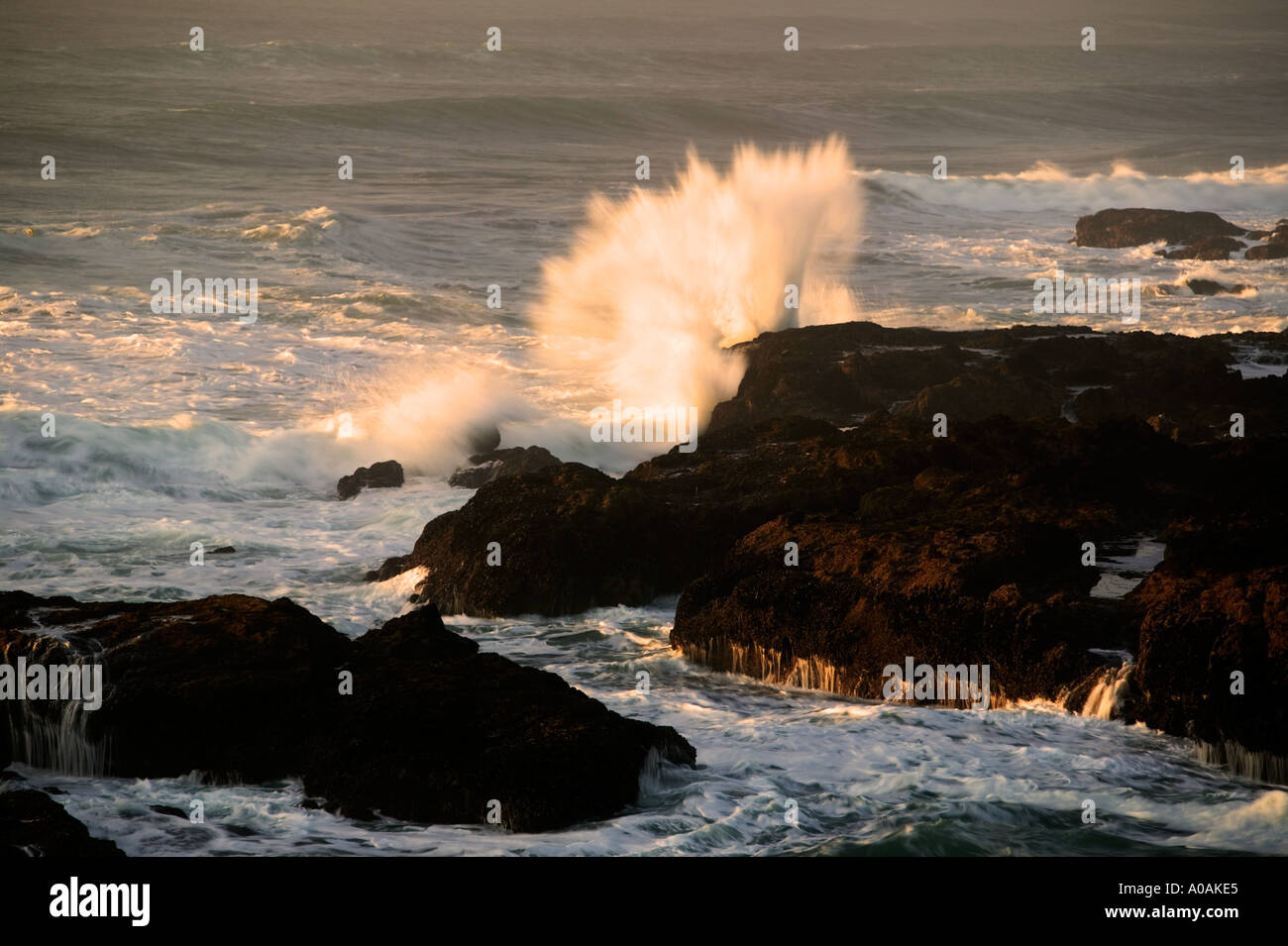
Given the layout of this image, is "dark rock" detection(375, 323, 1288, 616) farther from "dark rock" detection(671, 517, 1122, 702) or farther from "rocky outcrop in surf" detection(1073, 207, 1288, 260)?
"rocky outcrop in surf" detection(1073, 207, 1288, 260)

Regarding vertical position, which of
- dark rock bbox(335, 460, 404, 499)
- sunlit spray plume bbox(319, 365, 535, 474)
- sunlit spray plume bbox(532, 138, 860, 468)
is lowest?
dark rock bbox(335, 460, 404, 499)

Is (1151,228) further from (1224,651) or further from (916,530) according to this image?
(1224,651)

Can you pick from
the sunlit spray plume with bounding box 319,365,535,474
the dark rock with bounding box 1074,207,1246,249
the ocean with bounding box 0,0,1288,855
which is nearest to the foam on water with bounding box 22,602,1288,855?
the ocean with bounding box 0,0,1288,855

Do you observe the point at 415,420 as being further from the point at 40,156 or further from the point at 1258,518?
the point at 40,156

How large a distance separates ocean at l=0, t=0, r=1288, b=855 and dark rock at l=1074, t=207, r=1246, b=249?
2.19 feet

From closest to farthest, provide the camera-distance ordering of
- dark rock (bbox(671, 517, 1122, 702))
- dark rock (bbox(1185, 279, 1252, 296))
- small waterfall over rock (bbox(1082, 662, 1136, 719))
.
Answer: small waterfall over rock (bbox(1082, 662, 1136, 719))
dark rock (bbox(671, 517, 1122, 702))
dark rock (bbox(1185, 279, 1252, 296))

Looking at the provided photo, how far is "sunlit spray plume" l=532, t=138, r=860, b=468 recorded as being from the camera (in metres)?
19.2

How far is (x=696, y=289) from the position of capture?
71.1 ft

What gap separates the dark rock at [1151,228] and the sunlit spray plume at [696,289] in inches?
Answer: 267

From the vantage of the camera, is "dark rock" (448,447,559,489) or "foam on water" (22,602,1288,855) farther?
"dark rock" (448,447,559,489)

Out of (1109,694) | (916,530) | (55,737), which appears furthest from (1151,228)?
(55,737)

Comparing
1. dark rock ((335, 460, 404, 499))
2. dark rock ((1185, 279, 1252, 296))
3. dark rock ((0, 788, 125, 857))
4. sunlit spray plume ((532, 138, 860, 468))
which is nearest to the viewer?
dark rock ((0, 788, 125, 857))

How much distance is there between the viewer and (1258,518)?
8.92m
